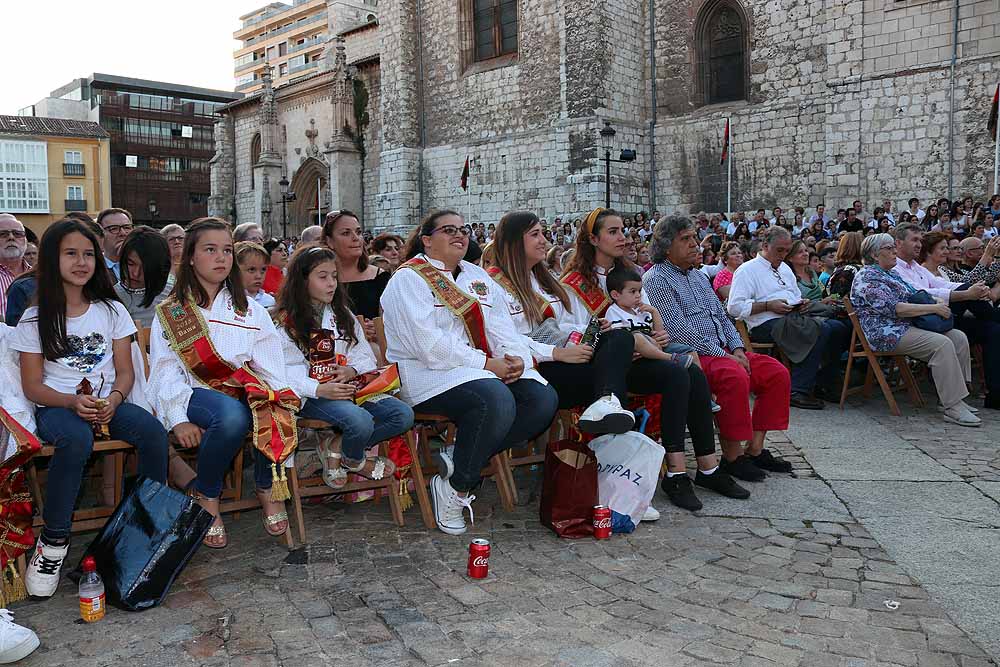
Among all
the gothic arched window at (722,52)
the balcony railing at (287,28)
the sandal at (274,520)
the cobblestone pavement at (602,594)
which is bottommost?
the cobblestone pavement at (602,594)

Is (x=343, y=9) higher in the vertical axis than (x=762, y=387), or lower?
higher

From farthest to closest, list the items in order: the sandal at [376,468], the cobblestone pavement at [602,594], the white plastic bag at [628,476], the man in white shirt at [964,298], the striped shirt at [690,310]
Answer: the man in white shirt at [964,298] < the striped shirt at [690,310] < the sandal at [376,468] < the white plastic bag at [628,476] < the cobblestone pavement at [602,594]

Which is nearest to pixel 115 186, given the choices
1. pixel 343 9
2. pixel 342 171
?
pixel 343 9

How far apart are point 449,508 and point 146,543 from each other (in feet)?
4.70

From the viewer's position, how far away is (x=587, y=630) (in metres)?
2.85

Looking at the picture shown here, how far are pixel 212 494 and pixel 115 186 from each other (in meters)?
60.4

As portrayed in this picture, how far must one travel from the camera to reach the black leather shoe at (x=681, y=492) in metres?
4.24

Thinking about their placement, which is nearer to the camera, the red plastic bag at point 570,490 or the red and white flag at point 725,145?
the red plastic bag at point 570,490

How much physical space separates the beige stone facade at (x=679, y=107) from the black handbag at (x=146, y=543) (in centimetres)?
1703

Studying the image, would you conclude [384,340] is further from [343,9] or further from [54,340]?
[343,9]

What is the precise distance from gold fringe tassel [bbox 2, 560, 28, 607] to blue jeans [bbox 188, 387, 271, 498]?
78cm

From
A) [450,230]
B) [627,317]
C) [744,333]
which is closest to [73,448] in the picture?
[450,230]

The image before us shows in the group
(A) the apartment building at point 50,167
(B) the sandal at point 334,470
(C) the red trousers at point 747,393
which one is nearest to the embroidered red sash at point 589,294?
(C) the red trousers at point 747,393

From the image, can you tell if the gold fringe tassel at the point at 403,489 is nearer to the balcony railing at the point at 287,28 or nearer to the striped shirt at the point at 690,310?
the striped shirt at the point at 690,310
